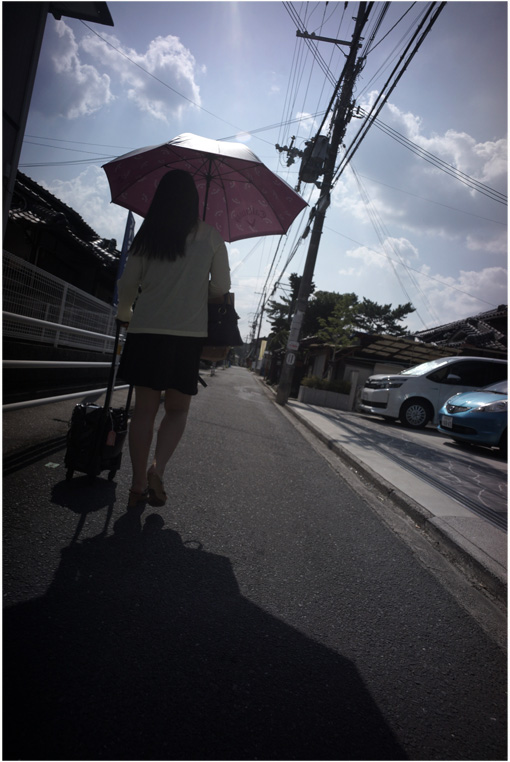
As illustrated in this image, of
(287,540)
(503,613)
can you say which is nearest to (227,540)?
(287,540)

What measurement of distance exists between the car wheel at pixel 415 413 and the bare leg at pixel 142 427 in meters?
9.26

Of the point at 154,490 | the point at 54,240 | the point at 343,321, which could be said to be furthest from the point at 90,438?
the point at 343,321

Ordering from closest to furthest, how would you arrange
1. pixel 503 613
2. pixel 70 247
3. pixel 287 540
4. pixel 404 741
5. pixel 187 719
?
1. pixel 187 719
2. pixel 404 741
3. pixel 503 613
4. pixel 287 540
5. pixel 70 247

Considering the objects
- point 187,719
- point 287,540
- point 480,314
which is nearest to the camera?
point 187,719

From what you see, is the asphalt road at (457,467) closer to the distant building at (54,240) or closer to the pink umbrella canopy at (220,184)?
the pink umbrella canopy at (220,184)

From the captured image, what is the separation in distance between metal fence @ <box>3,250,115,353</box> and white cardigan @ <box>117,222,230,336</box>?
1159 millimetres

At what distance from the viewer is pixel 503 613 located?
7.48ft

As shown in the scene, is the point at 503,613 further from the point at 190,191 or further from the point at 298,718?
the point at 190,191

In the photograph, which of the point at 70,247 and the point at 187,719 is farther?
the point at 70,247

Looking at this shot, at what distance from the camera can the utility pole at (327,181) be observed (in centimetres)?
1152

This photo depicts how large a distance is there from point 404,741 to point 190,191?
2643 mm

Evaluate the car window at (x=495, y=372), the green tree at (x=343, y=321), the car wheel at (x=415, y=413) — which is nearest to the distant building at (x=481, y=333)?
the green tree at (x=343, y=321)

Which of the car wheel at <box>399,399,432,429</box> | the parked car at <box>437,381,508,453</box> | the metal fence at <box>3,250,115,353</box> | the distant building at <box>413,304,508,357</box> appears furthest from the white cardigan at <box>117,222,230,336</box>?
the distant building at <box>413,304,508,357</box>

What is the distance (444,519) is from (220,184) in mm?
3512
